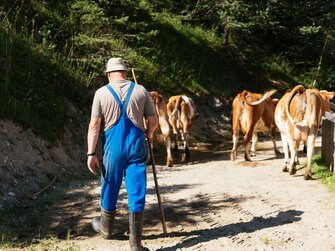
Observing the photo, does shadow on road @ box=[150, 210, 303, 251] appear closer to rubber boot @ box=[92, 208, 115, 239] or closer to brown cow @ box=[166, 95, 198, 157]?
rubber boot @ box=[92, 208, 115, 239]

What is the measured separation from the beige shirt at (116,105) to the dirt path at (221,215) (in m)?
1.55

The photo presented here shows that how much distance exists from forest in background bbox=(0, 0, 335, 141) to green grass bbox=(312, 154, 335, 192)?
19.0 feet

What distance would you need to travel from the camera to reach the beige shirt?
17.7 feet

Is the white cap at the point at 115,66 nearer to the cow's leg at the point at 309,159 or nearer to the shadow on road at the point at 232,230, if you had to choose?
the shadow on road at the point at 232,230

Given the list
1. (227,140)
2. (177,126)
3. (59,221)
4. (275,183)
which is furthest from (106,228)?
(227,140)

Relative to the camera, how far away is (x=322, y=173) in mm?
8977

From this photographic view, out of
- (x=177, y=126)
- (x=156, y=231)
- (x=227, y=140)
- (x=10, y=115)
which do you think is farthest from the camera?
(x=227, y=140)

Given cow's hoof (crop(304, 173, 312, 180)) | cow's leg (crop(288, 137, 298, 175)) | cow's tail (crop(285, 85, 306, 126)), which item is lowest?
cow's hoof (crop(304, 173, 312, 180))

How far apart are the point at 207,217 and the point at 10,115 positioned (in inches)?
201

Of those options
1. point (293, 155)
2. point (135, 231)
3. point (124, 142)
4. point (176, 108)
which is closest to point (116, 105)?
point (124, 142)

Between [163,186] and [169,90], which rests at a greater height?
[169,90]

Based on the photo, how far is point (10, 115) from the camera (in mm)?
9594

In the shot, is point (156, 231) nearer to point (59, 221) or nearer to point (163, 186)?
point (59, 221)

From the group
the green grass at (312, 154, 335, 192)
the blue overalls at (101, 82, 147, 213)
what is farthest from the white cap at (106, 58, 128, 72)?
the green grass at (312, 154, 335, 192)
